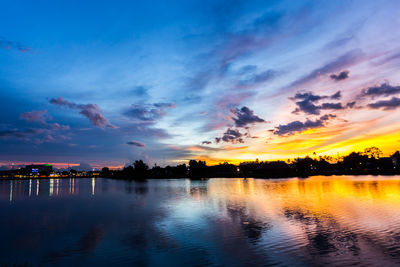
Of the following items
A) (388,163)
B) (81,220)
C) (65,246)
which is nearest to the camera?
(65,246)

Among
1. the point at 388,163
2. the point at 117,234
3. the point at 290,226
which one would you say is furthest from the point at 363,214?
the point at 388,163

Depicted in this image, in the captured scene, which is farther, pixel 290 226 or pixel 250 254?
pixel 290 226

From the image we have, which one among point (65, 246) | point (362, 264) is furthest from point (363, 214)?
point (65, 246)

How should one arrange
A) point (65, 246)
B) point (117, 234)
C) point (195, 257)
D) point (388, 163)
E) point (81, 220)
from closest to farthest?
point (195, 257)
point (65, 246)
point (117, 234)
point (81, 220)
point (388, 163)

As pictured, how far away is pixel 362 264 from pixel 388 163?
219 m

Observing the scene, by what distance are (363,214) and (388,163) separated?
199947 mm

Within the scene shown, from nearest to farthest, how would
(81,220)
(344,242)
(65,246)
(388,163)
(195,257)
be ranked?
(195,257)
(344,242)
(65,246)
(81,220)
(388,163)

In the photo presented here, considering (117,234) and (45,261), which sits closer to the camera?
(45,261)

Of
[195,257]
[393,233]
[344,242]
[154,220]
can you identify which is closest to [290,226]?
[344,242]

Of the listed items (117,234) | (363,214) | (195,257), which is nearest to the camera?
(195,257)

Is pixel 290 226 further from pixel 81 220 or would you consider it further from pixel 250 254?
pixel 81 220

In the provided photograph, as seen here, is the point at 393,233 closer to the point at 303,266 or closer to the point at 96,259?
the point at 303,266

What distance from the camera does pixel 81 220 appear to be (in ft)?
114

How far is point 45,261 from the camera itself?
18.8m
